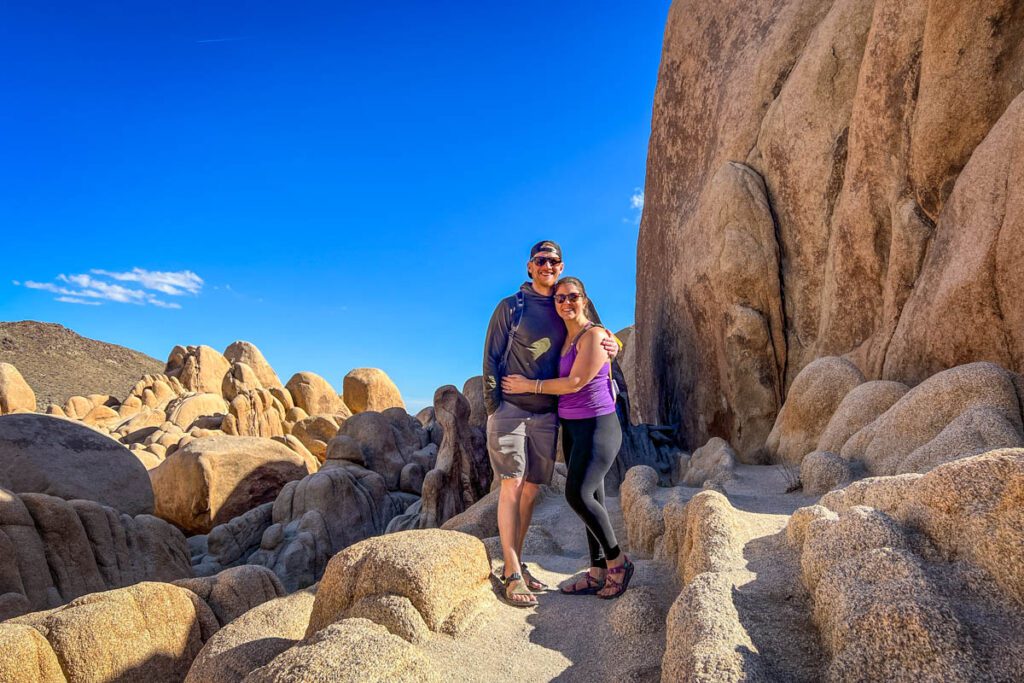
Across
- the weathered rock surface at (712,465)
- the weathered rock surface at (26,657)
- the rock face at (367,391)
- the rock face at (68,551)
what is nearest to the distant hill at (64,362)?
the rock face at (367,391)

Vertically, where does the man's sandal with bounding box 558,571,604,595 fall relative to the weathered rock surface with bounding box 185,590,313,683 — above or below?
above

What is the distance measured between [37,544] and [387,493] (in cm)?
993

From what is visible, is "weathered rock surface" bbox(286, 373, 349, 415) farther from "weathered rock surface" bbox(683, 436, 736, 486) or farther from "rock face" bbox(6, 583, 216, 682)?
"rock face" bbox(6, 583, 216, 682)

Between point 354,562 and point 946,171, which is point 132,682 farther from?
point 946,171

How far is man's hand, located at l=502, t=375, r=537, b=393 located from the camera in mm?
4238

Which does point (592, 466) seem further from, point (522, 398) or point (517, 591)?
point (517, 591)

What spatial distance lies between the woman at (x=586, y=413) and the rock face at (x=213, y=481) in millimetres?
14454

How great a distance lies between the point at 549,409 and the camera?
445 centimetres

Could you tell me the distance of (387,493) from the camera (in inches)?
721

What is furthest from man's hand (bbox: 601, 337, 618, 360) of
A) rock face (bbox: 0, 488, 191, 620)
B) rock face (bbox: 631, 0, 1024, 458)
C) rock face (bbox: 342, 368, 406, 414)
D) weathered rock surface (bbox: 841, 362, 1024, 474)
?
rock face (bbox: 342, 368, 406, 414)

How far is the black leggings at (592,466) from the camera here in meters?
4.16

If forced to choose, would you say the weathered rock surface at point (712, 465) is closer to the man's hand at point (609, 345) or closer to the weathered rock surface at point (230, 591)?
the man's hand at point (609, 345)

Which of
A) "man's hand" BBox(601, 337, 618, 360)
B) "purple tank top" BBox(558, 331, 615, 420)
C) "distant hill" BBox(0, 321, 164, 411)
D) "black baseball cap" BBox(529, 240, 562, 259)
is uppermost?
A: "distant hill" BBox(0, 321, 164, 411)

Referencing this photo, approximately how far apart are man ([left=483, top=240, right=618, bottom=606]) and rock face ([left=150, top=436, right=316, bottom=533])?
14134 millimetres
